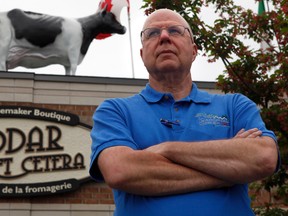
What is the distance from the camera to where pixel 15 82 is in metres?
12.8

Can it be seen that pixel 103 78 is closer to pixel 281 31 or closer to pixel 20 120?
pixel 20 120

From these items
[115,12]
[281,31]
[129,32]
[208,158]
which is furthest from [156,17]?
[129,32]

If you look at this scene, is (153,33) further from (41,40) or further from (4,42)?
(41,40)

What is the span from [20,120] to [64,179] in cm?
162

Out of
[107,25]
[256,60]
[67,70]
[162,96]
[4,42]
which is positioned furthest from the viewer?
[107,25]

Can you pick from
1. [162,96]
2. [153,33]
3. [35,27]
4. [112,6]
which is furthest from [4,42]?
[162,96]

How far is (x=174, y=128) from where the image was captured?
2.93m

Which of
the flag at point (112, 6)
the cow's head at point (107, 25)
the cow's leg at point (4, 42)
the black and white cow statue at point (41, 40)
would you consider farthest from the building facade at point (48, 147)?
the flag at point (112, 6)

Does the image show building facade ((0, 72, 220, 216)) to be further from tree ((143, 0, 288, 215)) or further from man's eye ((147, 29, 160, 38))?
man's eye ((147, 29, 160, 38))

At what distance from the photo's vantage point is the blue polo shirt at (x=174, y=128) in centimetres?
269

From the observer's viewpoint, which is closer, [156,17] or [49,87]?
[156,17]

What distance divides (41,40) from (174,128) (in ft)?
39.9

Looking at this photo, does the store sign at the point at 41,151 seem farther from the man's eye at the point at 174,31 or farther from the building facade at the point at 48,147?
the man's eye at the point at 174,31

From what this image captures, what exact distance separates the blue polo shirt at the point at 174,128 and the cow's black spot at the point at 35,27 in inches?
469
